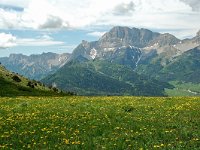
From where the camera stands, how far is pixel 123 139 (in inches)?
781

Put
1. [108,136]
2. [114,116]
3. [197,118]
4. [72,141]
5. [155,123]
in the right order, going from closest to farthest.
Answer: [72,141], [108,136], [155,123], [197,118], [114,116]

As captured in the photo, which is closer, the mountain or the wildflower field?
the wildflower field

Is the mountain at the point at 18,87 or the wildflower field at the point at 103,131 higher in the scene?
the wildflower field at the point at 103,131

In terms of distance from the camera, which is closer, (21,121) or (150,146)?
(150,146)

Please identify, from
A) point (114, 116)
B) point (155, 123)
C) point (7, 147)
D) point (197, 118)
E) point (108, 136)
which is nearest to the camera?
point (7, 147)

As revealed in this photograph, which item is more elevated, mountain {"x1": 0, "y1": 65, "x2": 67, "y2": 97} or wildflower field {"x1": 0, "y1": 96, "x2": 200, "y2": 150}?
wildflower field {"x1": 0, "y1": 96, "x2": 200, "y2": 150}

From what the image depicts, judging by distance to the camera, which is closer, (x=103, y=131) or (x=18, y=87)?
(x=103, y=131)

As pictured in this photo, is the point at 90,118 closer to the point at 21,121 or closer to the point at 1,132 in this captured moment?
the point at 21,121

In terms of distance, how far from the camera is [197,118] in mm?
27562

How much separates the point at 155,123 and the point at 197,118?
421 centimetres

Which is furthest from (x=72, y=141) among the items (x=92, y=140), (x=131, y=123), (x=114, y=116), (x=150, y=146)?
(x=114, y=116)

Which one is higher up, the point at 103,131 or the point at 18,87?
the point at 103,131

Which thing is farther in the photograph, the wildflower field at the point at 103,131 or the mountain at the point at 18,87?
the mountain at the point at 18,87

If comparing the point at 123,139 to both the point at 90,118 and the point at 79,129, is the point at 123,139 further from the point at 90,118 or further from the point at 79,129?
the point at 90,118
